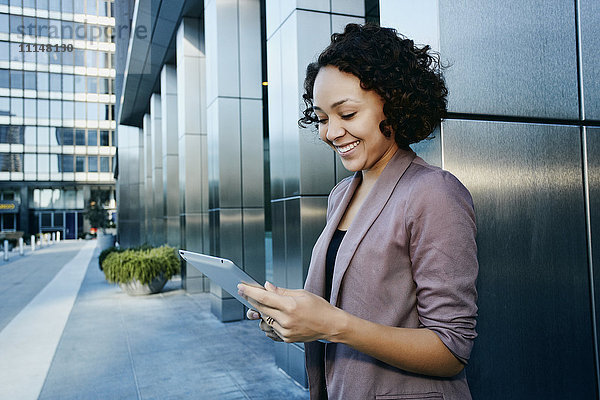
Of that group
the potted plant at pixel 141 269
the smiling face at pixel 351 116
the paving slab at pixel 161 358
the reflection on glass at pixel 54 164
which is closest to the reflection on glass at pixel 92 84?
the reflection on glass at pixel 54 164

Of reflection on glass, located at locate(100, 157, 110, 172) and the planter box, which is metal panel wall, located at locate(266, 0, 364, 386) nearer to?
the planter box

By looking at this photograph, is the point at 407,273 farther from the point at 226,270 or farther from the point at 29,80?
the point at 29,80

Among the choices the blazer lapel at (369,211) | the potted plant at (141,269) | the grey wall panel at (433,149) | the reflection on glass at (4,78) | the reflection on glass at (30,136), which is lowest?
the potted plant at (141,269)

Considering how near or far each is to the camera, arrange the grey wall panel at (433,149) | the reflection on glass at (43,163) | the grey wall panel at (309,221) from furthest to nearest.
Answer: the reflection on glass at (43,163) < the grey wall panel at (309,221) < the grey wall panel at (433,149)

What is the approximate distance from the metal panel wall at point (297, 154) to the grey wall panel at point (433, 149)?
9.20ft

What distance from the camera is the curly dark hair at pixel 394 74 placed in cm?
150

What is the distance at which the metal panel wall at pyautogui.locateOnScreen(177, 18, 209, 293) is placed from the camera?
1145 cm

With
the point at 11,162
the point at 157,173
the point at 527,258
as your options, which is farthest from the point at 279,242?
the point at 11,162

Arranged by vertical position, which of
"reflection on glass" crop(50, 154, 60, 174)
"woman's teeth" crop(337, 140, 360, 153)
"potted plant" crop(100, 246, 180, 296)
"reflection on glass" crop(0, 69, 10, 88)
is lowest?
"potted plant" crop(100, 246, 180, 296)

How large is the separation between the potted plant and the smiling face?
10.5 meters

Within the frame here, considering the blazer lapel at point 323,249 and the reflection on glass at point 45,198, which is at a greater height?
the reflection on glass at point 45,198

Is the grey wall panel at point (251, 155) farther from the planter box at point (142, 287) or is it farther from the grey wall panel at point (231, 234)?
the planter box at point (142, 287)

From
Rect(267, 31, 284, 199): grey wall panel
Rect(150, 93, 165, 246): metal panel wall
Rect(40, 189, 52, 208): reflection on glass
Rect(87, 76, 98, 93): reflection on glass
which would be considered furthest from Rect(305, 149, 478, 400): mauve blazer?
Rect(40, 189, 52, 208): reflection on glass

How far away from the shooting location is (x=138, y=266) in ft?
36.9
